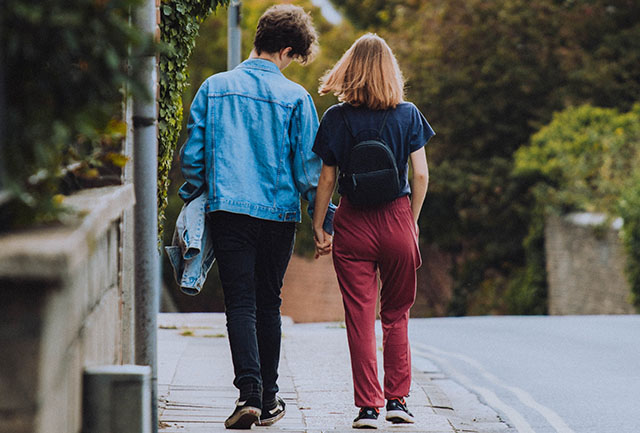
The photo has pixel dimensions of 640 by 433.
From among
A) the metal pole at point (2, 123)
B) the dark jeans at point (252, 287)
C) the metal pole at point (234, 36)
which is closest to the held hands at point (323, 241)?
the dark jeans at point (252, 287)

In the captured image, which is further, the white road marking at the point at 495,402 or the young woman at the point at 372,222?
the white road marking at the point at 495,402

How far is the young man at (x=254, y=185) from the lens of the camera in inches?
197

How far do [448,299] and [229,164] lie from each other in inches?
939

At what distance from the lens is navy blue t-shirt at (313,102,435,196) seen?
5.21 meters

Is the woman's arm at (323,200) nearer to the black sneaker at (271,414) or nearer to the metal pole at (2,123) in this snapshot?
the black sneaker at (271,414)

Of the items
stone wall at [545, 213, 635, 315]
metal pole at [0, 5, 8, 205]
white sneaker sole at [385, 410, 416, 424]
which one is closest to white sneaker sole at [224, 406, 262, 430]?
white sneaker sole at [385, 410, 416, 424]

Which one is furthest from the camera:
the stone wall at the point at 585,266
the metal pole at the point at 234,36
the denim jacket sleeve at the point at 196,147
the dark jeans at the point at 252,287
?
the stone wall at the point at 585,266

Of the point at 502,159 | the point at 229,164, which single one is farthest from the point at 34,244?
the point at 502,159

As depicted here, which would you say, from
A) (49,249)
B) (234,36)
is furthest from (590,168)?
(49,249)

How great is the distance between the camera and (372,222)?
208 inches

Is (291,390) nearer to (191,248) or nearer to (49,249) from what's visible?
(191,248)

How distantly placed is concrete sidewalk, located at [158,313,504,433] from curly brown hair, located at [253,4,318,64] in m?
1.96

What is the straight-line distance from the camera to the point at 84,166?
3324 mm

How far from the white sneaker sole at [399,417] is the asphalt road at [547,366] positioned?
0.88m
